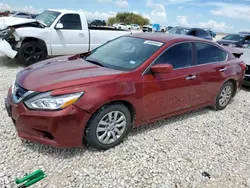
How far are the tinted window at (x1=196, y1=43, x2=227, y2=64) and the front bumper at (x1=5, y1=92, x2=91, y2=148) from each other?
7.86 feet

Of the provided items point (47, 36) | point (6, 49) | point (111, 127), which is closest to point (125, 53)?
point (111, 127)

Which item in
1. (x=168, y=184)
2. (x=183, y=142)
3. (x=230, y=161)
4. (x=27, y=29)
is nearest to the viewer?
(x=168, y=184)

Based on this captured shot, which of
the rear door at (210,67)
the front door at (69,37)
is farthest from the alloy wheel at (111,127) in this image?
the front door at (69,37)

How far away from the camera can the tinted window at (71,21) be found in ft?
23.4

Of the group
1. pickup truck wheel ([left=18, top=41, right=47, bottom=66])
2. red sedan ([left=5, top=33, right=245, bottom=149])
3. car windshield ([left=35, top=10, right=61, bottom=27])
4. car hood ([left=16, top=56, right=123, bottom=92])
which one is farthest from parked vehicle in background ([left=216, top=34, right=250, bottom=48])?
car hood ([left=16, top=56, right=123, bottom=92])

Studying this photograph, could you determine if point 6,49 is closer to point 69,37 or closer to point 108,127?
point 69,37

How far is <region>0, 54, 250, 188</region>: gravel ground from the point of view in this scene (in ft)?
8.42

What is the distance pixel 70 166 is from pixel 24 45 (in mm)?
4929

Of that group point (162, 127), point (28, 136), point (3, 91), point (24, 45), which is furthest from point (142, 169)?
point (24, 45)

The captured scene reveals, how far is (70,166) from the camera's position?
107 inches

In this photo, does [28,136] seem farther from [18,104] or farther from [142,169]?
[142,169]

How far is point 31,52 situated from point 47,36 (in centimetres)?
67

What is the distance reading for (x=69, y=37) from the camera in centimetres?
719

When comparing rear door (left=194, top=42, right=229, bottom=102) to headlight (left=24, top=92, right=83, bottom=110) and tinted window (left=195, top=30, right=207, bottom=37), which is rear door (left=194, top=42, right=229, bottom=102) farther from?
tinted window (left=195, top=30, right=207, bottom=37)
